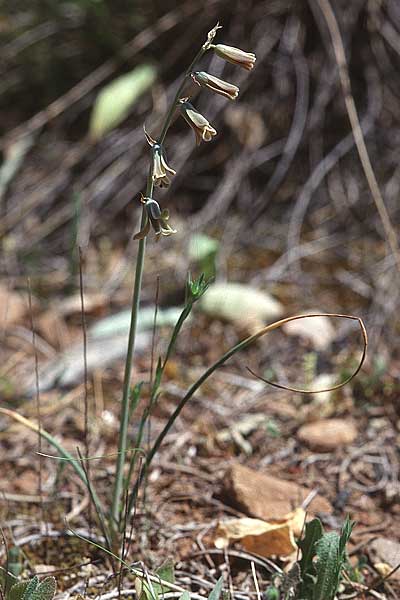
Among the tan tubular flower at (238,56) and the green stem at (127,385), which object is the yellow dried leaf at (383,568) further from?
the tan tubular flower at (238,56)

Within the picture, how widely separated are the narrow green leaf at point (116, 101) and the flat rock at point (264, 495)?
4.87ft

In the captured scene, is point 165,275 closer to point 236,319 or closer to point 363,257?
point 236,319

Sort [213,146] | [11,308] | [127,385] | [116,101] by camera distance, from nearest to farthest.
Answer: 1. [127,385]
2. [11,308]
3. [116,101]
4. [213,146]

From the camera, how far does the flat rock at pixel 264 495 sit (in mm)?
1443

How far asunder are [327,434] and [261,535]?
0.49 m

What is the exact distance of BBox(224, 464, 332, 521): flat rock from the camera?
1.44 metres

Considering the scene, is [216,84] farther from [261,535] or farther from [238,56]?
[261,535]

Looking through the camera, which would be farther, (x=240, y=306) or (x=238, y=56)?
(x=240, y=306)

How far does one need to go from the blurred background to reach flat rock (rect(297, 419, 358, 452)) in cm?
86

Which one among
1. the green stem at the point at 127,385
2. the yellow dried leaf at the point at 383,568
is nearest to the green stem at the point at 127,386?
the green stem at the point at 127,385

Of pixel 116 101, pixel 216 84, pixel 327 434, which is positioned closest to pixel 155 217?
pixel 216 84

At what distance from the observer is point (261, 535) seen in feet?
4.30

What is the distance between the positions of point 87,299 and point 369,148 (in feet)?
3.95

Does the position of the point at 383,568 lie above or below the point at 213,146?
below
